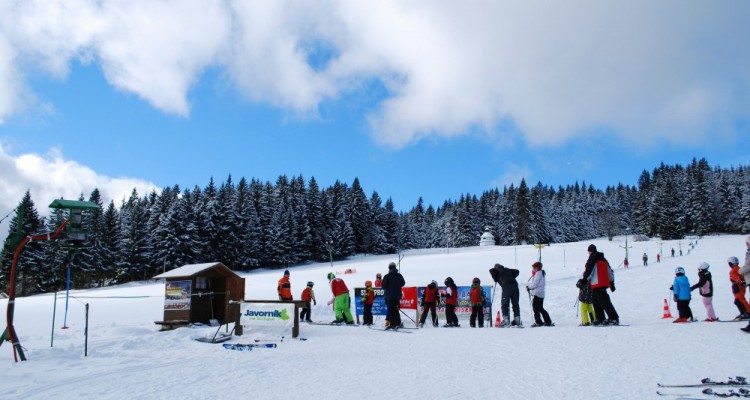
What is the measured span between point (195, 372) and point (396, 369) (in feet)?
10.0

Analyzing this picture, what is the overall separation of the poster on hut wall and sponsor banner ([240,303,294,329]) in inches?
106

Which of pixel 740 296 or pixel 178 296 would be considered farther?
pixel 178 296

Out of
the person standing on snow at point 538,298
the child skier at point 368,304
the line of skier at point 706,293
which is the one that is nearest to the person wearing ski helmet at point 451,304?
the child skier at point 368,304

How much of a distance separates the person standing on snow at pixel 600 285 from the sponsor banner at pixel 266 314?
24.1ft

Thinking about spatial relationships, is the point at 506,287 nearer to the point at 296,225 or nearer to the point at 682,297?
the point at 682,297

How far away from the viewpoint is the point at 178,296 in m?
13.9

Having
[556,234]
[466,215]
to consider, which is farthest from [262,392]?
[556,234]

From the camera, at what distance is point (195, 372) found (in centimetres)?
708

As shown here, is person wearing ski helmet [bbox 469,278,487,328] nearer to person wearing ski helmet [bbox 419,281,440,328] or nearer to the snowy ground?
person wearing ski helmet [bbox 419,281,440,328]

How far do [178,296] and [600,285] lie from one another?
38.1 ft

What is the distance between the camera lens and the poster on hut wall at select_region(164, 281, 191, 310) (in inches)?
544

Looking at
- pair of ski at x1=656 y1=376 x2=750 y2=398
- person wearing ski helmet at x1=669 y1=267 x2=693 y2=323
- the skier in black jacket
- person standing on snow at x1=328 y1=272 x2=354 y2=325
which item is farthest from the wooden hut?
person wearing ski helmet at x1=669 y1=267 x2=693 y2=323

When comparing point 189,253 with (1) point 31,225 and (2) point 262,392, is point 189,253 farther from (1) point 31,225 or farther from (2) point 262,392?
(2) point 262,392

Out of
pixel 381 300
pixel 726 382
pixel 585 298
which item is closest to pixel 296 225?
pixel 381 300
